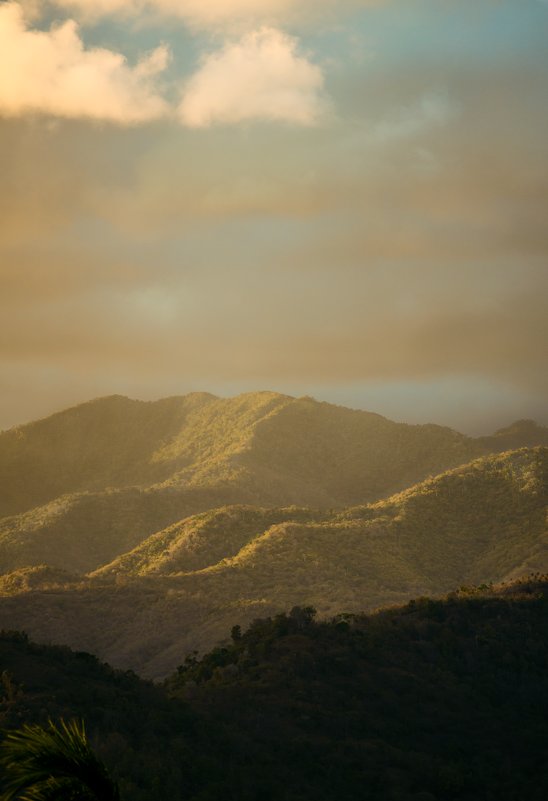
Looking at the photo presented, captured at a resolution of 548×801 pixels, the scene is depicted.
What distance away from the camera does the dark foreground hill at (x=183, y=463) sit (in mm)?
128875

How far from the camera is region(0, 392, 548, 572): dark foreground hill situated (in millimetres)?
128875

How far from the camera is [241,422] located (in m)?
175

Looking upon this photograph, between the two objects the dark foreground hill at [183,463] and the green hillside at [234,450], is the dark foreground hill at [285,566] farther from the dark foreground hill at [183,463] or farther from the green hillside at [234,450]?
the green hillside at [234,450]

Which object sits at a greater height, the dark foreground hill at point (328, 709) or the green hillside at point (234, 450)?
the green hillside at point (234, 450)

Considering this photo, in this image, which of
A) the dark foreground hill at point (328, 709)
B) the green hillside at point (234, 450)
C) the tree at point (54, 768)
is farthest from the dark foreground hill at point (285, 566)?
the tree at point (54, 768)

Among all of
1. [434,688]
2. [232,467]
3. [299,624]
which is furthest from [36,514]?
[434,688]

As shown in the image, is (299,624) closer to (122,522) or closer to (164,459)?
(122,522)

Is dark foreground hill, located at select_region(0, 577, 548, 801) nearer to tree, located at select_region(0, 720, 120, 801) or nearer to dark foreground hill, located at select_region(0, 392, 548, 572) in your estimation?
tree, located at select_region(0, 720, 120, 801)

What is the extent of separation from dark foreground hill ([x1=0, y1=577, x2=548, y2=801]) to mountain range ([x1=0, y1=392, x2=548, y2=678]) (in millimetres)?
21520

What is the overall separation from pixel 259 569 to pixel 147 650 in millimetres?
18487

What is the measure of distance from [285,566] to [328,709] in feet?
151

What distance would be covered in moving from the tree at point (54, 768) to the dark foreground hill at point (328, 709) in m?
17.6

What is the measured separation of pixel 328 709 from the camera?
141 feet

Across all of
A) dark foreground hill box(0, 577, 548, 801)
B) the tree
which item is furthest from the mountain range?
the tree
